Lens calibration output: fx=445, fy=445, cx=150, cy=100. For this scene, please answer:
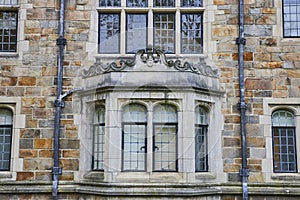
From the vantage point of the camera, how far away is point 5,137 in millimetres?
10375

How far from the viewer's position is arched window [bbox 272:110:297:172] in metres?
10.2

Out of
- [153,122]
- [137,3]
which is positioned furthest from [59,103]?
[137,3]

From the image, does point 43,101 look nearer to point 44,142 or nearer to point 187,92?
point 44,142

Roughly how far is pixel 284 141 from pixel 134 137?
3483mm

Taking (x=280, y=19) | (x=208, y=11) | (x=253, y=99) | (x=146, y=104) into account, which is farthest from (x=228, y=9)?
(x=146, y=104)

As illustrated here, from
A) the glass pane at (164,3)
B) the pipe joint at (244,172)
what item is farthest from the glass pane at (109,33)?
the pipe joint at (244,172)

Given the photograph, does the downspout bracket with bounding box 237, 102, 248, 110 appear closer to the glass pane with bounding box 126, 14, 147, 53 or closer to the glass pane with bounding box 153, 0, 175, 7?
the glass pane with bounding box 126, 14, 147, 53

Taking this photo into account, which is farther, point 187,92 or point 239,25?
point 239,25

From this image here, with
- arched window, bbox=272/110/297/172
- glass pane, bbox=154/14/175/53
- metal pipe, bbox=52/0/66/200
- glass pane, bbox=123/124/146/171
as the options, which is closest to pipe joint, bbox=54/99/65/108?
metal pipe, bbox=52/0/66/200

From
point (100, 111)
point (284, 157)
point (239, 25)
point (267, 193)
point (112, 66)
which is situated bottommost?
point (267, 193)

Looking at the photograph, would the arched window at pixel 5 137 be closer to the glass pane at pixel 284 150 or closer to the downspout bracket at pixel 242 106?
the downspout bracket at pixel 242 106

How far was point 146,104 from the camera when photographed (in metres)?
9.83

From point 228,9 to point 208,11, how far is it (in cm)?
48

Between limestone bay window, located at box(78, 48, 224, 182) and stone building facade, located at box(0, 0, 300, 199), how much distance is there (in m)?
0.02
